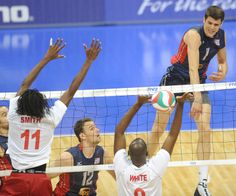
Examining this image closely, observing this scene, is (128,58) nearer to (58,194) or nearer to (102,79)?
(102,79)

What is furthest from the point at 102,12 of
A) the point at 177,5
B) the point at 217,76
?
the point at 217,76

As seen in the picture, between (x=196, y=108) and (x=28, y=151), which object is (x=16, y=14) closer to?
(x=196, y=108)

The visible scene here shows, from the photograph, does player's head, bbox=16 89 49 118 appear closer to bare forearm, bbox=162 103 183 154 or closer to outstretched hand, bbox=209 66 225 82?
bare forearm, bbox=162 103 183 154

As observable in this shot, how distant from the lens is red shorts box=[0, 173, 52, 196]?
6730 mm

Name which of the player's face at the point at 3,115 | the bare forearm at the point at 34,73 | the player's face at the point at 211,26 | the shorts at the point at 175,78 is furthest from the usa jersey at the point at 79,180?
the player's face at the point at 211,26

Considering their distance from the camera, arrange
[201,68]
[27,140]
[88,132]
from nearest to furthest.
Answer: [27,140] → [88,132] → [201,68]

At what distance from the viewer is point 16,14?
66.3ft

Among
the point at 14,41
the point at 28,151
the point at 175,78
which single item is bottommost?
the point at 28,151

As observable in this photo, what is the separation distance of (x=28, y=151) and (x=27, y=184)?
0.35 meters

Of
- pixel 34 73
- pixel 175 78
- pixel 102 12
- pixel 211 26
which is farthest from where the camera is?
pixel 102 12

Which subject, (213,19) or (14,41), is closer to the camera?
(213,19)

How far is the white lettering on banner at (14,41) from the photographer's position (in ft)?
59.5

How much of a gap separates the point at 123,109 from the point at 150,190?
624 cm

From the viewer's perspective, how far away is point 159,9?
2062cm
